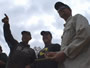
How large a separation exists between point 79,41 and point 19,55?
2.31 metres

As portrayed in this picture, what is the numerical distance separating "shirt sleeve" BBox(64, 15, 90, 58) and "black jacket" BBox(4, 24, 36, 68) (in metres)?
2.05

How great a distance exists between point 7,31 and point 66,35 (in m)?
2.76

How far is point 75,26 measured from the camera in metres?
2.98

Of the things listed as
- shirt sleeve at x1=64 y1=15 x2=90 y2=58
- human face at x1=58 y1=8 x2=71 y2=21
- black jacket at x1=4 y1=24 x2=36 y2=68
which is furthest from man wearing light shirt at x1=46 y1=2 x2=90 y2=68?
black jacket at x1=4 y1=24 x2=36 y2=68

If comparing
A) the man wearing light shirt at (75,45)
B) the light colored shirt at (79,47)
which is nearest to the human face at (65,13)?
the man wearing light shirt at (75,45)

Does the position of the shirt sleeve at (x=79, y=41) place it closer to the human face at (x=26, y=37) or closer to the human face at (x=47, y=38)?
the human face at (x=47, y=38)

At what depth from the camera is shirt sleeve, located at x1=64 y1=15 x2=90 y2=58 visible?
2.67 m

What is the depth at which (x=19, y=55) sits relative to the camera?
471 centimetres

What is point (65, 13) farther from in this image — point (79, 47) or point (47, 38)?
point (47, 38)

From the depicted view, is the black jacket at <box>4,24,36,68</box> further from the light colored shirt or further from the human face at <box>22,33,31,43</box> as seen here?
the light colored shirt

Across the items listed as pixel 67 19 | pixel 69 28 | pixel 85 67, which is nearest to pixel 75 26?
pixel 69 28

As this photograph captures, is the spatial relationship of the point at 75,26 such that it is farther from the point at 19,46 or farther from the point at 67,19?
the point at 19,46

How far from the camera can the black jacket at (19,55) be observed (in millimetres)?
4633

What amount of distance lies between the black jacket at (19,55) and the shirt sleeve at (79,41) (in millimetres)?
2052
